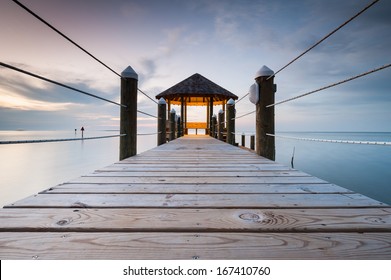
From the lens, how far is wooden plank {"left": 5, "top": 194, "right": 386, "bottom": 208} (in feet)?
3.39

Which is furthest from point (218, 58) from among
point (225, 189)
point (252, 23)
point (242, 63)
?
point (225, 189)

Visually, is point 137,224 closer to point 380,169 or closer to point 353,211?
point 353,211

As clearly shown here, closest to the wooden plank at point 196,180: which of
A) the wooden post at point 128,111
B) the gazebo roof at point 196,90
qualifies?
the wooden post at point 128,111

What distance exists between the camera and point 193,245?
2.24 ft

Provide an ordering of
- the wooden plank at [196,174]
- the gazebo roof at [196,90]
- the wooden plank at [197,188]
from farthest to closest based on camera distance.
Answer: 1. the gazebo roof at [196,90]
2. the wooden plank at [196,174]
3. the wooden plank at [197,188]

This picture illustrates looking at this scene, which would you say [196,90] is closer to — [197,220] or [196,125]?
[196,125]

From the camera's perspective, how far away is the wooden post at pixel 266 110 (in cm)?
286

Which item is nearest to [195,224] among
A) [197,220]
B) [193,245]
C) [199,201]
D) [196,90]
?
[197,220]

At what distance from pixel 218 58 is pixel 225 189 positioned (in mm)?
17007

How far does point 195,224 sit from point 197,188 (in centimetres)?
55

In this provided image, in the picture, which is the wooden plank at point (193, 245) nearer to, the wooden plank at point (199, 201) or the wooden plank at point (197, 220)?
the wooden plank at point (197, 220)

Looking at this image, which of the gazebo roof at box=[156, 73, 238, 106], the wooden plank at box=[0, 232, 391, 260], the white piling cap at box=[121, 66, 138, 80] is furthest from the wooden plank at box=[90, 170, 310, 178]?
the gazebo roof at box=[156, 73, 238, 106]
